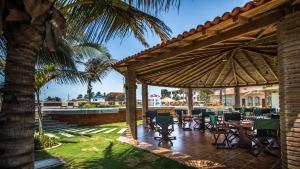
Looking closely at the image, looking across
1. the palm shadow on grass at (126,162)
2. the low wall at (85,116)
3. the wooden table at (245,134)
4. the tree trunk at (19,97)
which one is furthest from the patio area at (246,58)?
the low wall at (85,116)

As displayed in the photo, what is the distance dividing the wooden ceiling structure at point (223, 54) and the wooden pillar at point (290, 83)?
1.09 ft

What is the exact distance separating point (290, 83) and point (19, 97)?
393cm

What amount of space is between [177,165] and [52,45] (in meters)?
4.44

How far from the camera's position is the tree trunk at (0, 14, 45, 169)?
237cm

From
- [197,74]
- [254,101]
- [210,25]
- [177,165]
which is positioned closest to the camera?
[210,25]

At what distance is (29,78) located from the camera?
Result: 258 centimetres

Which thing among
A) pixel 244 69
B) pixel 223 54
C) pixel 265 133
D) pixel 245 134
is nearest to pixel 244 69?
pixel 244 69

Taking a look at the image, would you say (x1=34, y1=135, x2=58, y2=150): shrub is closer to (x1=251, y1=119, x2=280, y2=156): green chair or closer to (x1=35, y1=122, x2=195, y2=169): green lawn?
(x1=35, y1=122, x2=195, y2=169): green lawn

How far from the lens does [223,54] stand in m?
9.60

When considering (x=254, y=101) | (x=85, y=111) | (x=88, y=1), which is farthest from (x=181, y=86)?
(x=254, y=101)

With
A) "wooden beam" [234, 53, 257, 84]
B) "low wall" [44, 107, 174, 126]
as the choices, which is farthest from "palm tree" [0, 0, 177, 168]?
"low wall" [44, 107, 174, 126]

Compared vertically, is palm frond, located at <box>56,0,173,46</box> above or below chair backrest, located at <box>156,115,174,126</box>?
above

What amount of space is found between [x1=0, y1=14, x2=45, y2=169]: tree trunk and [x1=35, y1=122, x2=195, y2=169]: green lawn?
4002 millimetres

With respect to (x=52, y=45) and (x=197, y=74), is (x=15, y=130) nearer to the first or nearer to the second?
(x=52, y=45)
